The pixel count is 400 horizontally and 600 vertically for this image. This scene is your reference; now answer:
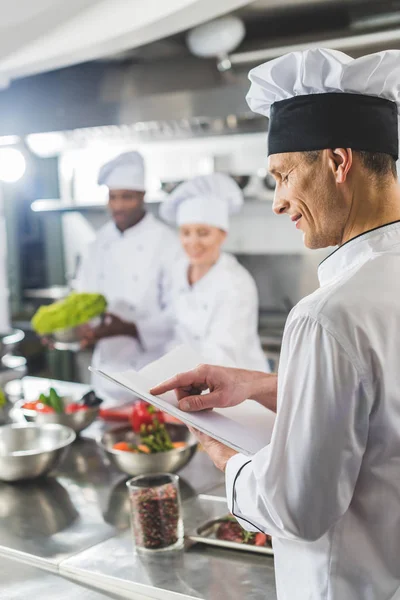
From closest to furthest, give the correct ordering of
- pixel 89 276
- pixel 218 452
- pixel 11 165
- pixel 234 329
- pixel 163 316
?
pixel 218 452
pixel 234 329
pixel 163 316
pixel 89 276
pixel 11 165

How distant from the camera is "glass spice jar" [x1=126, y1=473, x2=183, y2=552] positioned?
1.62 meters

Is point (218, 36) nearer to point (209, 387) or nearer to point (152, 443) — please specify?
point (152, 443)

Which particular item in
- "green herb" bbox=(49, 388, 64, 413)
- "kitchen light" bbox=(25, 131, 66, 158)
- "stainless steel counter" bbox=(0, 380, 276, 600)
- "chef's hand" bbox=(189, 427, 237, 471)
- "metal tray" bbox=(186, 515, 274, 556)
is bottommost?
"stainless steel counter" bbox=(0, 380, 276, 600)


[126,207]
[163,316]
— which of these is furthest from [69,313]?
[126,207]

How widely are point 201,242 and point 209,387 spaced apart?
221 cm

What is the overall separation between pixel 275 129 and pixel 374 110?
17 cm

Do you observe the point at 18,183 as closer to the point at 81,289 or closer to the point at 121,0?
the point at 81,289

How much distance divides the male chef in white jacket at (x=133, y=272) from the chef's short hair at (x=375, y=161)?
2844 mm

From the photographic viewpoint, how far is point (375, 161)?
3.84ft

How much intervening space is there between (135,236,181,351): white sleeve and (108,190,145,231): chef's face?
0.91 feet

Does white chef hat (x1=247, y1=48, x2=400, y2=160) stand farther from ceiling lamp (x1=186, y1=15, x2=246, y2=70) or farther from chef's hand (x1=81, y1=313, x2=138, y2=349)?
ceiling lamp (x1=186, y1=15, x2=246, y2=70)

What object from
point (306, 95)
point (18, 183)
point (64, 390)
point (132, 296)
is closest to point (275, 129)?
point (306, 95)

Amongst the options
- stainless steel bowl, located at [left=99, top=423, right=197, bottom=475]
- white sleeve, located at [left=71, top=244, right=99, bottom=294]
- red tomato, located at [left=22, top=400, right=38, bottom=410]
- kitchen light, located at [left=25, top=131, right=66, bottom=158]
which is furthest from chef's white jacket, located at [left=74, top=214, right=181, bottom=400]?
stainless steel bowl, located at [left=99, top=423, right=197, bottom=475]

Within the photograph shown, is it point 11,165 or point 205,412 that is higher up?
point 11,165
